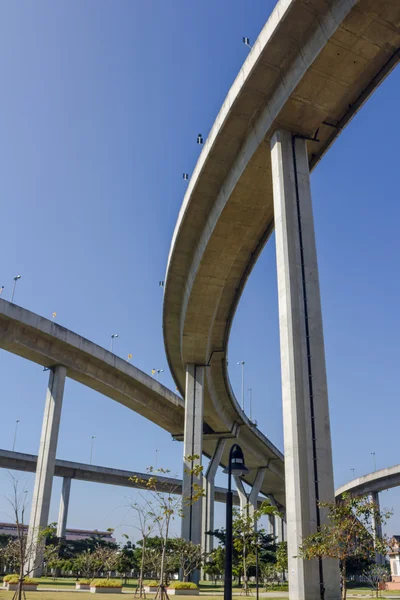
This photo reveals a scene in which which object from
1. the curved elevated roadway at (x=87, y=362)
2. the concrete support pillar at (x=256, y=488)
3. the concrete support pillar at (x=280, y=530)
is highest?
the curved elevated roadway at (x=87, y=362)

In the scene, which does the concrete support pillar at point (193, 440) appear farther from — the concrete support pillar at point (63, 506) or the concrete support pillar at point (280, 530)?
the concrete support pillar at point (280, 530)

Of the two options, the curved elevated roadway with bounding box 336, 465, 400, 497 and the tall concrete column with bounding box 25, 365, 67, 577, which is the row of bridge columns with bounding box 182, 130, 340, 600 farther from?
the curved elevated roadway with bounding box 336, 465, 400, 497

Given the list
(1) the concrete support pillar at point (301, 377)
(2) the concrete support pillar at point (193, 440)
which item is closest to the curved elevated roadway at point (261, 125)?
(1) the concrete support pillar at point (301, 377)

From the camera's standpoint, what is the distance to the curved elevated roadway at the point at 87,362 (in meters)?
37.0

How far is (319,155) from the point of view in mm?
23703

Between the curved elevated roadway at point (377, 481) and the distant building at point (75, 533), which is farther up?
the curved elevated roadway at point (377, 481)

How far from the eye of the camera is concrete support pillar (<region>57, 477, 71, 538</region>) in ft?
252

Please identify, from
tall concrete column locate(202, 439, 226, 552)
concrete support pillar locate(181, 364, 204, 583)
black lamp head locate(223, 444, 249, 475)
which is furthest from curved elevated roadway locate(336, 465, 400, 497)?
black lamp head locate(223, 444, 249, 475)

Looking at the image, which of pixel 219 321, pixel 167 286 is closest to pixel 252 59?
pixel 167 286

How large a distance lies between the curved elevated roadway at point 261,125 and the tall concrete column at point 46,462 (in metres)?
11.1

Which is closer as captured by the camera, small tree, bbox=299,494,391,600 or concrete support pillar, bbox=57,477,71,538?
small tree, bbox=299,494,391,600

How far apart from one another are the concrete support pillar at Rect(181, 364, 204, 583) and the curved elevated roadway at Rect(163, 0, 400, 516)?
5878 mm

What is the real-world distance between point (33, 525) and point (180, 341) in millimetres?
16786

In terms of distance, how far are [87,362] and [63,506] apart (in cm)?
4374
